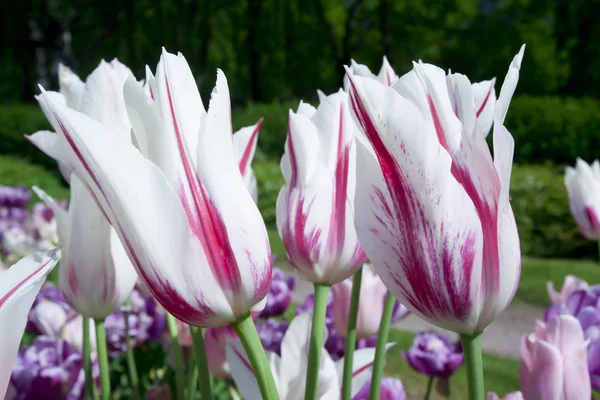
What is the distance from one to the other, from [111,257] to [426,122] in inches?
22.5

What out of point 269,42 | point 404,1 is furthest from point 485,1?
point 269,42

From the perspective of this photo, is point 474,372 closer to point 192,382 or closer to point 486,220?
point 486,220

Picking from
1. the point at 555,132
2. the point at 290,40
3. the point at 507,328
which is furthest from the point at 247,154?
the point at 290,40

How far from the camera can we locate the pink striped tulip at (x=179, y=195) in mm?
646

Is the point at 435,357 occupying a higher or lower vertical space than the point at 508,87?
lower

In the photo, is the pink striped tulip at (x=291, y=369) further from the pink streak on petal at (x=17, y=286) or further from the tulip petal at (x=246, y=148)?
the pink streak on petal at (x=17, y=286)

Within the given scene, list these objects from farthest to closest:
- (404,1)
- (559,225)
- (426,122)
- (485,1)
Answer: (485,1)
(404,1)
(559,225)
(426,122)

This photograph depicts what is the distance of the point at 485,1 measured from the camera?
2808 cm

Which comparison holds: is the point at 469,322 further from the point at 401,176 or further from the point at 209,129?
the point at 209,129

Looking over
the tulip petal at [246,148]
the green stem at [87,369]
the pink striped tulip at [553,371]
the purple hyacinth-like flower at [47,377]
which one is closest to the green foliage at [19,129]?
the purple hyacinth-like flower at [47,377]

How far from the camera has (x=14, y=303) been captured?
55cm

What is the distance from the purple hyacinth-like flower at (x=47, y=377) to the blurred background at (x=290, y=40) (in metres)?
13.9

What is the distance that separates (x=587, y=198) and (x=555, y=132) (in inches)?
462

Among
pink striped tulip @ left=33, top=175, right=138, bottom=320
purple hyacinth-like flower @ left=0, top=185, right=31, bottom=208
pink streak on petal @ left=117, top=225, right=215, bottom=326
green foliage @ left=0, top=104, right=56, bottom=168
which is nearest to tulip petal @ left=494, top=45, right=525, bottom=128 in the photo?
Result: pink streak on petal @ left=117, top=225, right=215, bottom=326
